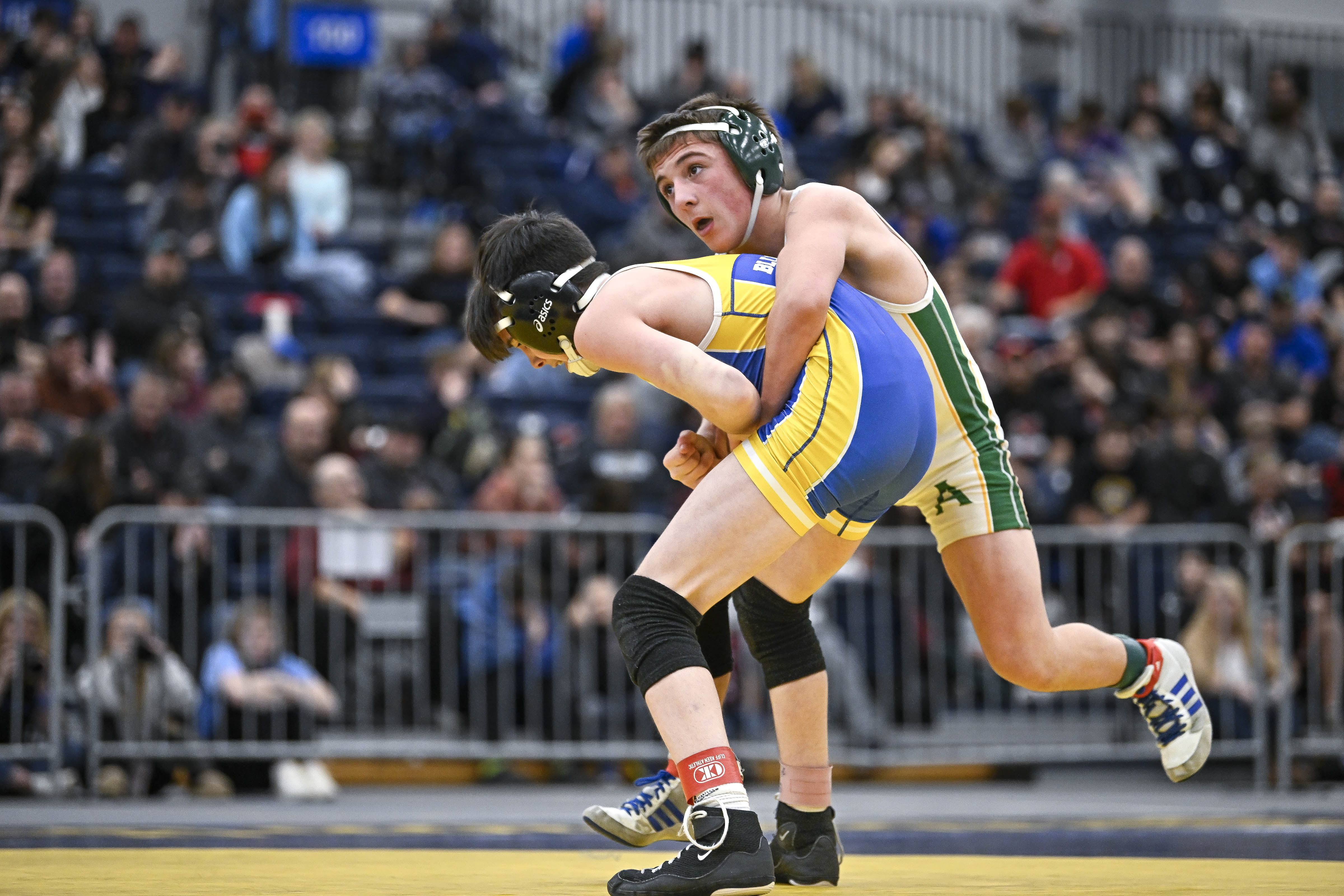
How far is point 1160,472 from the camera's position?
370 inches

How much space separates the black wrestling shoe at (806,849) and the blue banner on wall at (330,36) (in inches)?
423

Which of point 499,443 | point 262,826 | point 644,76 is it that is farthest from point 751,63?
point 262,826

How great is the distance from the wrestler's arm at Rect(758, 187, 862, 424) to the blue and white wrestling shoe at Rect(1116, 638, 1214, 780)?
1201 mm

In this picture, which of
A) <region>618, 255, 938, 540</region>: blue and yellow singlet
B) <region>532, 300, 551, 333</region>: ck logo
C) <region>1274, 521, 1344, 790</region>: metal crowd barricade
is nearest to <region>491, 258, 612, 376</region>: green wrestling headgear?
<region>532, 300, 551, 333</region>: ck logo

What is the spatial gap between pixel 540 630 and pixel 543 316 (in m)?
4.42

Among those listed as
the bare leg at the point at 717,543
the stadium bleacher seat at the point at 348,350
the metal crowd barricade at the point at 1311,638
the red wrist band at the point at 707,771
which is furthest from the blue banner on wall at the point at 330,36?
the red wrist band at the point at 707,771

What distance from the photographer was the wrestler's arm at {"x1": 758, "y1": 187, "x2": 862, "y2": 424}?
3424 millimetres

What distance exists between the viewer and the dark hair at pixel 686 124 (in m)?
3.68

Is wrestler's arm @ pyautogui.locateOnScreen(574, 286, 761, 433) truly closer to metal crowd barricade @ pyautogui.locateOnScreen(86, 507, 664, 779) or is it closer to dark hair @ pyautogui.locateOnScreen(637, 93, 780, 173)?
dark hair @ pyautogui.locateOnScreen(637, 93, 780, 173)

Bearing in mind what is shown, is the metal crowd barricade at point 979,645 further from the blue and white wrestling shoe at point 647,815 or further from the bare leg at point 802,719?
the blue and white wrestling shoe at point 647,815

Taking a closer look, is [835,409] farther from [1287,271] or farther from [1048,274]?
[1287,271]

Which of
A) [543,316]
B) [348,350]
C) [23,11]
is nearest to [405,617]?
[348,350]

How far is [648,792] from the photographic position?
3.78 meters

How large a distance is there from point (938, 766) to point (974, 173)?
21.0 ft
